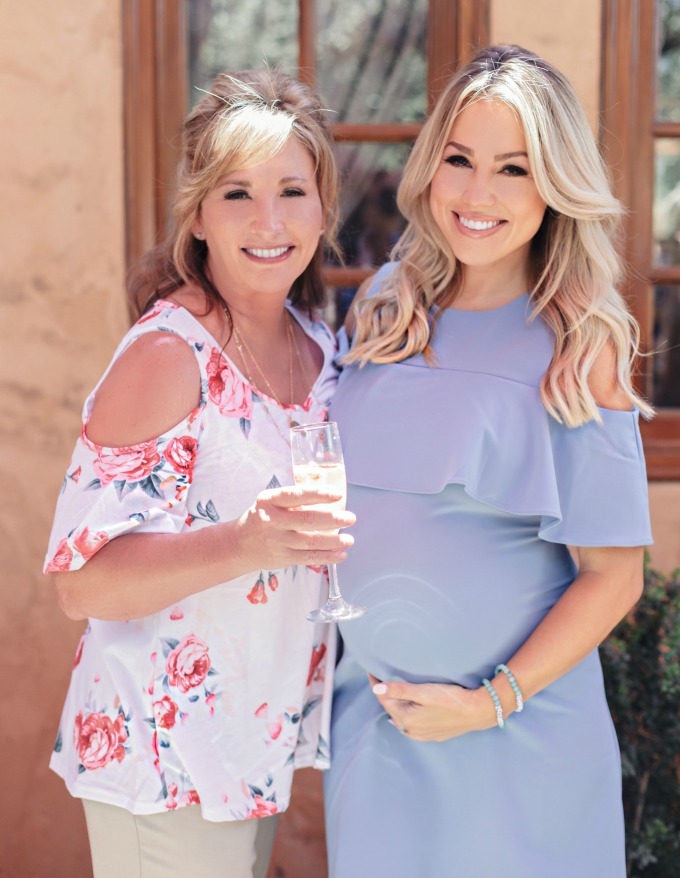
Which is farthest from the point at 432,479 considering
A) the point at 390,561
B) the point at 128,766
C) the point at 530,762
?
the point at 128,766

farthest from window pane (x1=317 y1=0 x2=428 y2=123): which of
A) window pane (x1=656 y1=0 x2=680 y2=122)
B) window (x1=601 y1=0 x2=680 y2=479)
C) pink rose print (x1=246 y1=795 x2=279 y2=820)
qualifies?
pink rose print (x1=246 y1=795 x2=279 y2=820)

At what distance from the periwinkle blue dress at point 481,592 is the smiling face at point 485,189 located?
0.20 m

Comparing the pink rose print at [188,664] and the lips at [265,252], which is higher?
the lips at [265,252]

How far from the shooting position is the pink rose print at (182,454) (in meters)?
2.08

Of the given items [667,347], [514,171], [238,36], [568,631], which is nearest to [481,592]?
[568,631]

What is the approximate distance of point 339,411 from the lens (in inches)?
94.9

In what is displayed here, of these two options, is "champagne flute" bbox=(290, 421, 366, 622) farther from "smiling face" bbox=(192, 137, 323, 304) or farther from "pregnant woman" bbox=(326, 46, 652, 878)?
"smiling face" bbox=(192, 137, 323, 304)

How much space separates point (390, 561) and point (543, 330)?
23.0 inches

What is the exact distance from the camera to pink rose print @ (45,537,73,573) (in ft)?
6.72

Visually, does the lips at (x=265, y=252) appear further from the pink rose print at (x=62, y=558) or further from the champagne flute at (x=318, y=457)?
the pink rose print at (x=62, y=558)

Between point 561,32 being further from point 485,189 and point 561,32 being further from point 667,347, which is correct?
point 485,189

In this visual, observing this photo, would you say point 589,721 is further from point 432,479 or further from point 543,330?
point 543,330

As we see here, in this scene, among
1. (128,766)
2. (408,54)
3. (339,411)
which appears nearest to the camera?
(128,766)

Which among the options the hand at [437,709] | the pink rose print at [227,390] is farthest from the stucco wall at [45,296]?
the hand at [437,709]
